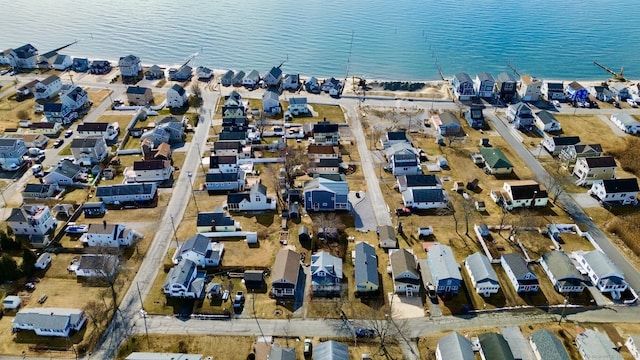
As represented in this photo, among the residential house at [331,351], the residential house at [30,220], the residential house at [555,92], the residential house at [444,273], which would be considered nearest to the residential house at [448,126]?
the residential house at [555,92]

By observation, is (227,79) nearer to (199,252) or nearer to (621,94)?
(199,252)

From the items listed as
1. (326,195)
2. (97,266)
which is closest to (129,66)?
(97,266)

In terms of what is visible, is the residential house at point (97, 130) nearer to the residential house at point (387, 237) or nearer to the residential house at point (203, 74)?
the residential house at point (203, 74)

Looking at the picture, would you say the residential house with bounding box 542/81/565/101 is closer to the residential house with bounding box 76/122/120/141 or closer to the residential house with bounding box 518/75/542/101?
the residential house with bounding box 518/75/542/101

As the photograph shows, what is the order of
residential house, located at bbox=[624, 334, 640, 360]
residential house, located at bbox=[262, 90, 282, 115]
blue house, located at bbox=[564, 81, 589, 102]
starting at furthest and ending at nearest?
blue house, located at bbox=[564, 81, 589, 102], residential house, located at bbox=[262, 90, 282, 115], residential house, located at bbox=[624, 334, 640, 360]

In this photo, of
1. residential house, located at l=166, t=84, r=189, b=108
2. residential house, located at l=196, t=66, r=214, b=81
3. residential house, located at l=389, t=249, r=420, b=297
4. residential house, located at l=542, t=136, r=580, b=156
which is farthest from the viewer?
residential house, located at l=196, t=66, r=214, b=81

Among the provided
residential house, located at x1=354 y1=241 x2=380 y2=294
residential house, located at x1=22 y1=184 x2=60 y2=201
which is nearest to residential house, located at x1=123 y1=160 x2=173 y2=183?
residential house, located at x1=22 y1=184 x2=60 y2=201

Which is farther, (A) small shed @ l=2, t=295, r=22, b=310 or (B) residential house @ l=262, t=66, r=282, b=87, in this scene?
(B) residential house @ l=262, t=66, r=282, b=87

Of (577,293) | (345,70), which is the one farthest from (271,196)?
(345,70)
